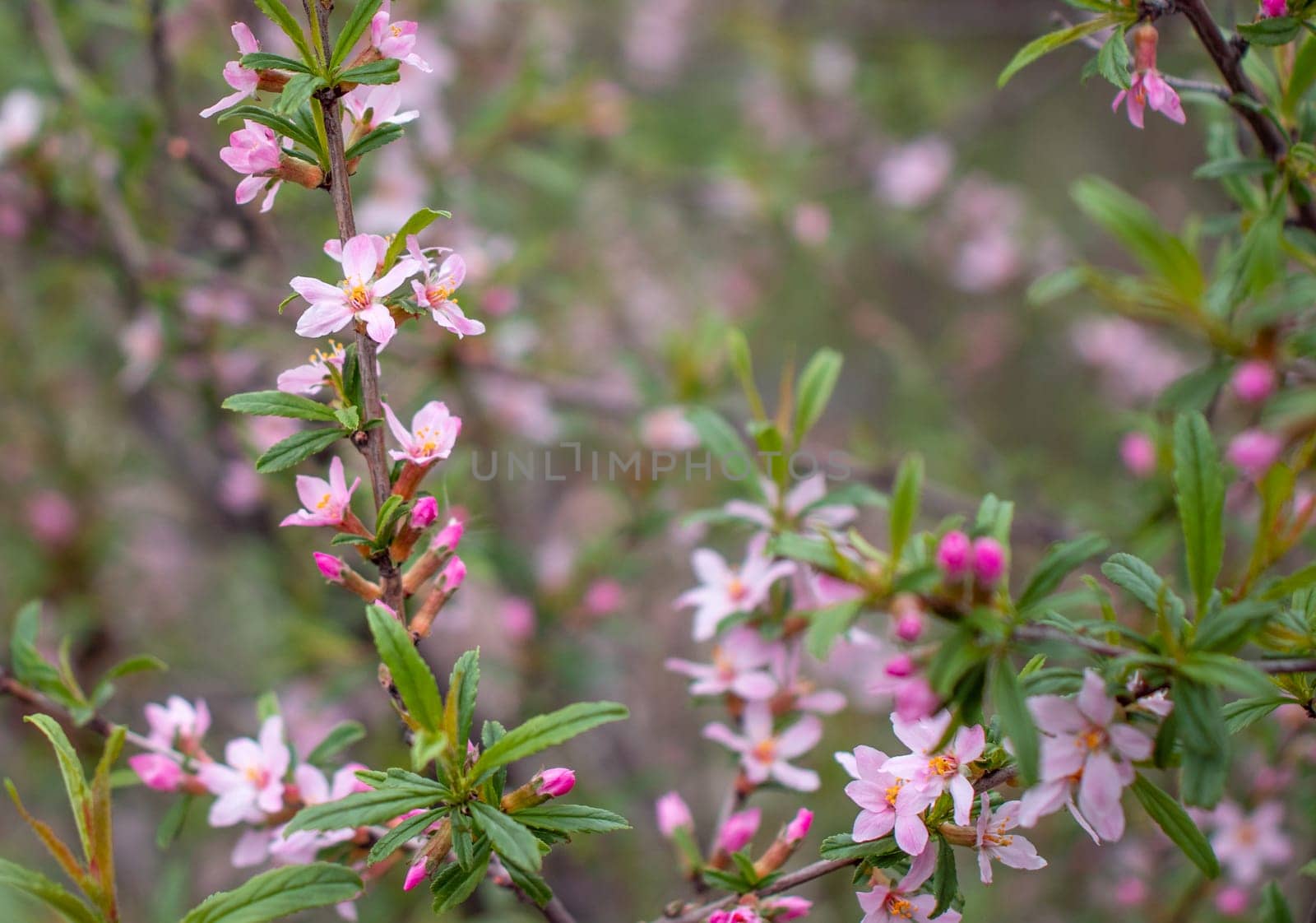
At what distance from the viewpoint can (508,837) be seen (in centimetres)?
61

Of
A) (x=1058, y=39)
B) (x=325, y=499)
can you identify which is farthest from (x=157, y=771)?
(x=1058, y=39)

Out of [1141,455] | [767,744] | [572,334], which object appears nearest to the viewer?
[767,744]

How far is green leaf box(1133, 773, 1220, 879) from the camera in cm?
63

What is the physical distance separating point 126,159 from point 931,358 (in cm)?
199

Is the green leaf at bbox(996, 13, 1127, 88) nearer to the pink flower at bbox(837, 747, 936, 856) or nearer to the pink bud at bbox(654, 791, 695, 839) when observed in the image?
the pink flower at bbox(837, 747, 936, 856)

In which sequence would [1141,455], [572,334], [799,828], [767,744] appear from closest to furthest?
1. [799,828]
2. [767,744]
3. [1141,455]
4. [572,334]

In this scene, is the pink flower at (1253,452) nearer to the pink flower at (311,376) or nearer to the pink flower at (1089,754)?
the pink flower at (1089,754)

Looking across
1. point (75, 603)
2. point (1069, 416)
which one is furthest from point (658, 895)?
point (1069, 416)

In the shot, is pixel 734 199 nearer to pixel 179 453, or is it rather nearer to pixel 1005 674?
pixel 179 453

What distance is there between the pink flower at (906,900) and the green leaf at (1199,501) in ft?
0.85

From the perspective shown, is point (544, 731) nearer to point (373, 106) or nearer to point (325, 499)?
point (325, 499)

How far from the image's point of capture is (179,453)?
190 centimetres

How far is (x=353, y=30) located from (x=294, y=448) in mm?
288

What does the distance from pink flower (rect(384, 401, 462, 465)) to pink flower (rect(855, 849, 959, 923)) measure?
1.43 feet
